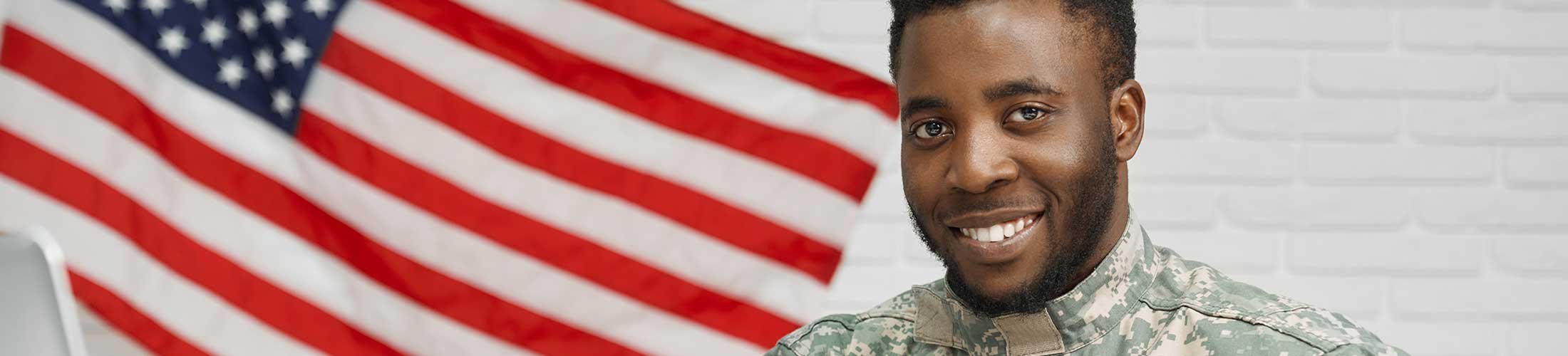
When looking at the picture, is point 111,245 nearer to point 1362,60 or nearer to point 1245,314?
point 1245,314

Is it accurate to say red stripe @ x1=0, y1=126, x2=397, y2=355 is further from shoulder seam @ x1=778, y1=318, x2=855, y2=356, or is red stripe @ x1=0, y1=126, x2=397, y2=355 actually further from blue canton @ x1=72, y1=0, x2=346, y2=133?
shoulder seam @ x1=778, y1=318, x2=855, y2=356

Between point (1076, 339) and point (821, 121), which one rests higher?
point (821, 121)

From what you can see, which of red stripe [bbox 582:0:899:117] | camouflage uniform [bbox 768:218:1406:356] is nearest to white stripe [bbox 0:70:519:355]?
red stripe [bbox 582:0:899:117]

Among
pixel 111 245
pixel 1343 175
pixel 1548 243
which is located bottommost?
pixel 1548 243

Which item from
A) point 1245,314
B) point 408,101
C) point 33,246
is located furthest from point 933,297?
point 408,101

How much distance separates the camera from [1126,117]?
→ 0.95 m

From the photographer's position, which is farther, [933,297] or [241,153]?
[241,153]

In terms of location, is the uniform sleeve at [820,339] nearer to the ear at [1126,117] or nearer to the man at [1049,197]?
the man at [1049,197]

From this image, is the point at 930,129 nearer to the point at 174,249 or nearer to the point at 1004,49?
the point at 1004,49

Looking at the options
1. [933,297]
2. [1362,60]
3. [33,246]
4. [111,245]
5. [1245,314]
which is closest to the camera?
[33,246]

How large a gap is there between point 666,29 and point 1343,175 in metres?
0.91

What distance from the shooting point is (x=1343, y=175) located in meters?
1.77

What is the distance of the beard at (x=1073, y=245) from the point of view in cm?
91

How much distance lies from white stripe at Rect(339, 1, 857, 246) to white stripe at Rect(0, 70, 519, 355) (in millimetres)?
272
